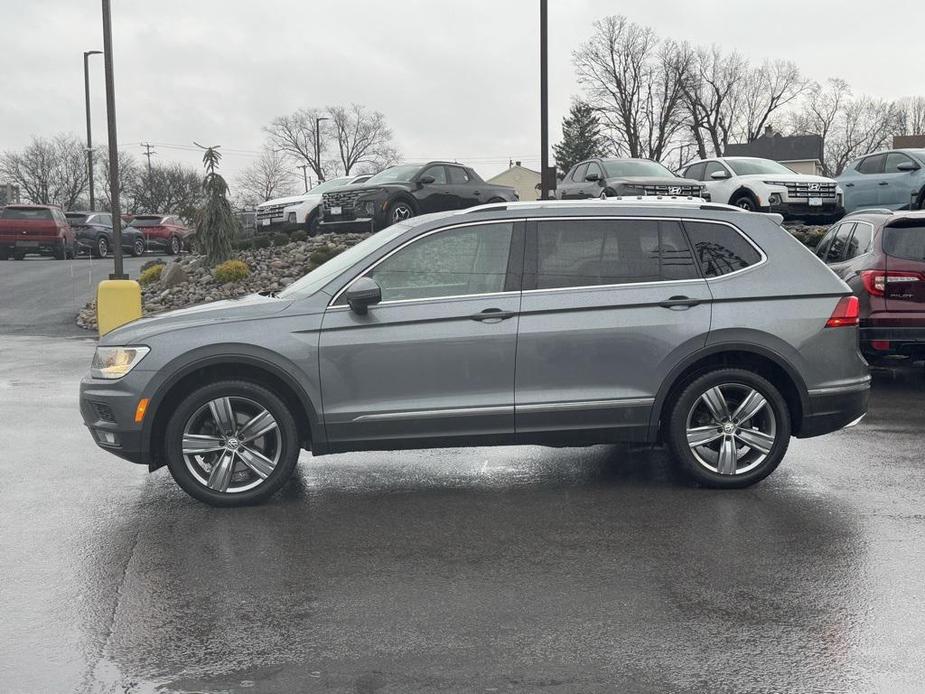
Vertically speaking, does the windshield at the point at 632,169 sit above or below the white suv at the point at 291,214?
above

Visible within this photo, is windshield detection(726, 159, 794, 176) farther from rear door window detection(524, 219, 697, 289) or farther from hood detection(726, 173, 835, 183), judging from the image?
rear door window detection(524, 219, 697, 289)

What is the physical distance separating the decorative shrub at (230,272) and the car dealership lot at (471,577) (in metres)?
12.9

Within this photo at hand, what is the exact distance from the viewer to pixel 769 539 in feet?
18.2

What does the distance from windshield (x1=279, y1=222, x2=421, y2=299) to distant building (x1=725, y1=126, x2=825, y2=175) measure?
3358 inches

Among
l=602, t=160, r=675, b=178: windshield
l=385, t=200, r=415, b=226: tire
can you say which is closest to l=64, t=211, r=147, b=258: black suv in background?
l=385, t=200, r=415, b=226: tire

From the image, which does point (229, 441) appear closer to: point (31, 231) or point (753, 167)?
point (753, 167)

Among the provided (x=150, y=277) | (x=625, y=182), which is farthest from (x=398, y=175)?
(x=150, y=277)

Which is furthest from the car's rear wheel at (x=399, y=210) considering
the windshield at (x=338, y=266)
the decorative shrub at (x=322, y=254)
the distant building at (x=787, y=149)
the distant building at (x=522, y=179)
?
the distant building at (x=522, y=179)

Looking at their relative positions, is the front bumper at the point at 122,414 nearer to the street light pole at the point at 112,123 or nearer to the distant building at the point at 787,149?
the street light pole at the point at 112,123

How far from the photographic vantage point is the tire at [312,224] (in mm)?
24219

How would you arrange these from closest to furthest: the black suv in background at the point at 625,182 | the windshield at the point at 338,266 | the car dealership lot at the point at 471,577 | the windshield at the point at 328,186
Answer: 1. the car dealership lot at the point at 471,577
2. the windshield at the point at 338,266
3. the black suv in background at the point at 625,182
4. the windshield at the point at 328,186

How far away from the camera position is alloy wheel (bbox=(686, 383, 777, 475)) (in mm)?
6523

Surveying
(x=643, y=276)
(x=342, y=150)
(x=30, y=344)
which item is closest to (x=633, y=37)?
(x=342, y=150)

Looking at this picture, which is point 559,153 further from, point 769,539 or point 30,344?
point 769,539
